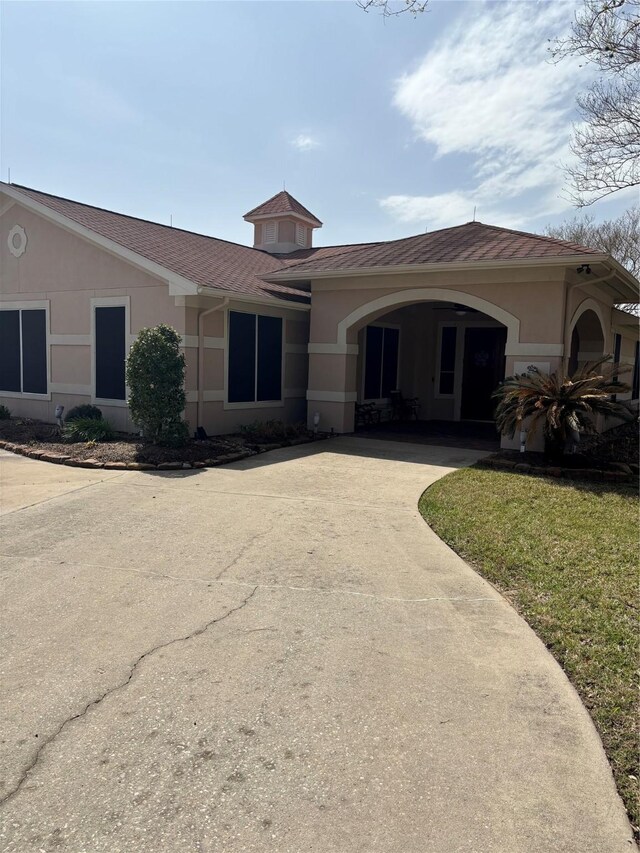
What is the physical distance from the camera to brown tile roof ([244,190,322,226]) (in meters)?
19.1

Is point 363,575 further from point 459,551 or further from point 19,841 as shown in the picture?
point 19,841

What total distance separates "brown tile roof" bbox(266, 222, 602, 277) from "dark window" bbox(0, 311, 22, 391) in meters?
6.02

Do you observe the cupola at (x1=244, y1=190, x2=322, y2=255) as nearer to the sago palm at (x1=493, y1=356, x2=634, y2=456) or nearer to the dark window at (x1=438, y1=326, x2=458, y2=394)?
the dark window at (x1=438, y1=326, x2=458, y2=394)

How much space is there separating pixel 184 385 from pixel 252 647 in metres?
7.64

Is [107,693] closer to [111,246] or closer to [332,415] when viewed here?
[111,246]

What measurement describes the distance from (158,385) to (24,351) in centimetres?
526

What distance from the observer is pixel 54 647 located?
12.3 feet

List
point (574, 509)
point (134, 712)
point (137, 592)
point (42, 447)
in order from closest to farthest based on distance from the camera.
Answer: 1. point (134, 712)
2. point (137, 592)
3. point (574, 509)
4. point (42, 447)

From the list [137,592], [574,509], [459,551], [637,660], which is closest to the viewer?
[637,660]

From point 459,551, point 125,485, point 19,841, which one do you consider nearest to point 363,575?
point 459,551

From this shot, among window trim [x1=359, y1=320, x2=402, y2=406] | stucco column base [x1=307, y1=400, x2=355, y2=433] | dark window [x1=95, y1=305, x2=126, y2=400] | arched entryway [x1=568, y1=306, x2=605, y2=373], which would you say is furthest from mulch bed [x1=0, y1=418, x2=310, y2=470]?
arched entryway [x1=568, y1=306, x2=605, y2=373]

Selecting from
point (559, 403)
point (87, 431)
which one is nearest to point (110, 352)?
point (87, 431)

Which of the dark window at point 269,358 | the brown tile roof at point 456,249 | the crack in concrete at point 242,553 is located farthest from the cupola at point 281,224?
the crack in concrete at point 242,553

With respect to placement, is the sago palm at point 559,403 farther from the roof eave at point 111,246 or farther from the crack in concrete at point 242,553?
the roof eave at point 111,246
